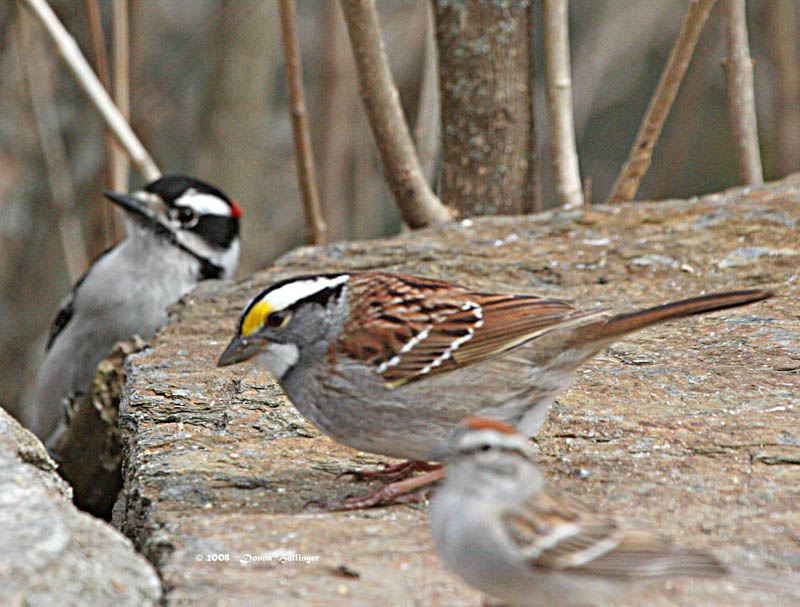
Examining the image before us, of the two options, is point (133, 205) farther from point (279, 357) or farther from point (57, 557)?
point (57, 557)

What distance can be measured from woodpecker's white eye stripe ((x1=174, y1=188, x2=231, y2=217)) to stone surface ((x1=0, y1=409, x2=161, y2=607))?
3.91 m

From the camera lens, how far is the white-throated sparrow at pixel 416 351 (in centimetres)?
317

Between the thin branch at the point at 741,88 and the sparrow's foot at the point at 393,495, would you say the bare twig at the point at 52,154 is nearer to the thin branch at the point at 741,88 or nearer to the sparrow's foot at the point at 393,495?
the thin branch at the point at 741,88

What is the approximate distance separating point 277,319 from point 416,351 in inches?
17.1

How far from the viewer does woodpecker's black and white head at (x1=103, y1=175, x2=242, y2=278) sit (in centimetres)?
646

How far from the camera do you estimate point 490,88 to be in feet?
19.5

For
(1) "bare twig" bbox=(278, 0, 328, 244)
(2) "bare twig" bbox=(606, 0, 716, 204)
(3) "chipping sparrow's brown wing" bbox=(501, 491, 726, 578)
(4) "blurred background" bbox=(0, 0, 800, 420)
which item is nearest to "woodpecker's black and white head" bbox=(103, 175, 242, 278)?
(1) "bare twig" bbox=(278, 0, 328, 244)

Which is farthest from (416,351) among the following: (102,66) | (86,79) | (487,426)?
(102,66)

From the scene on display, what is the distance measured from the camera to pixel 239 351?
3391 millimetres

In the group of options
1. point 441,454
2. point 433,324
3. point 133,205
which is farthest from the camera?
point 133,205

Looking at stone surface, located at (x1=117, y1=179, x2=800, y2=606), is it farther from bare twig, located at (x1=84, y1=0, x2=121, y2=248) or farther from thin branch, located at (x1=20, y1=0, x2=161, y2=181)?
bare twig, located at (x1=84, y1=0, x2=121, y2=248)

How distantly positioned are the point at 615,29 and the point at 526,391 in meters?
6.83

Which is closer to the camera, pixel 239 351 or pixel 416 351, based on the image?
pixel 416 351

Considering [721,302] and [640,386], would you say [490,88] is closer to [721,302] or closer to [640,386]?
[640,386]
